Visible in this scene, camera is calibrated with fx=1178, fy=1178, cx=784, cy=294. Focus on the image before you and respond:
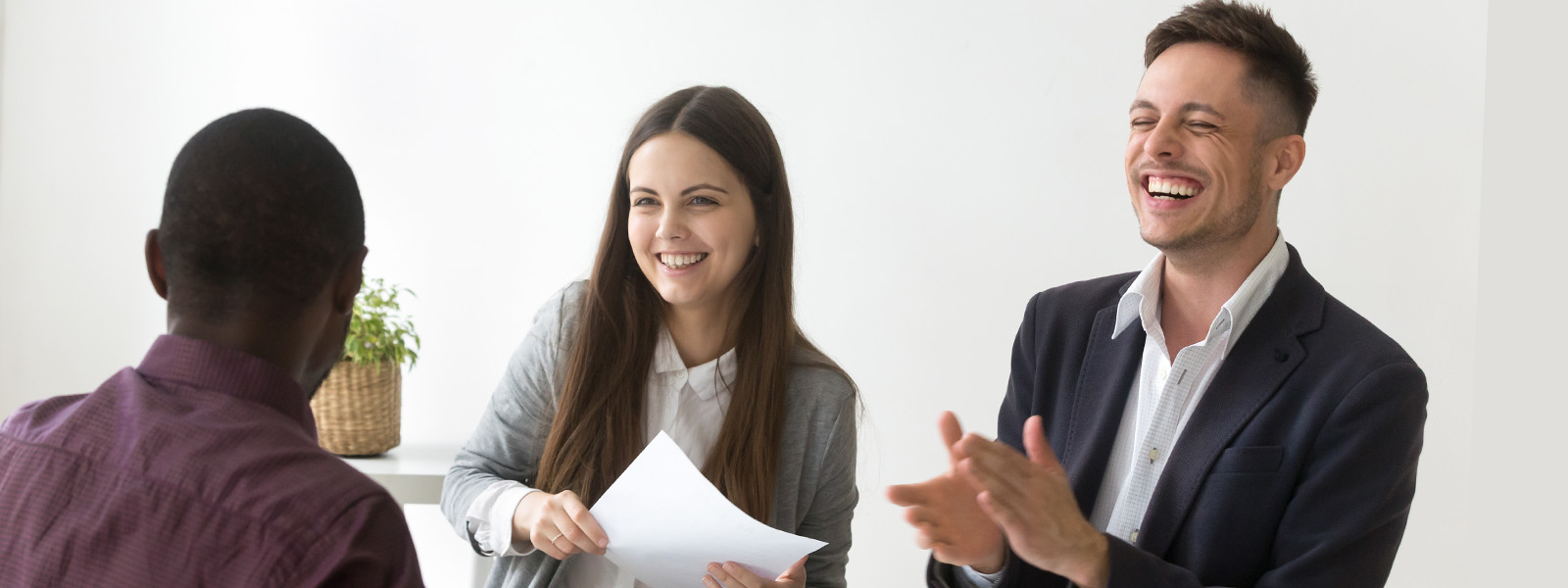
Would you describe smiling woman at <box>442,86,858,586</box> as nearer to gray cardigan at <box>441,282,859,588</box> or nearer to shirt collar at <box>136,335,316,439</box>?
gray cardigan at <box>441,282,859,588</box>

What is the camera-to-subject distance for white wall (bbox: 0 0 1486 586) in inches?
102

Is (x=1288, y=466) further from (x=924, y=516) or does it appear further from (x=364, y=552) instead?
(x=364, y=552)

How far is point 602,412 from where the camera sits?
182 cm

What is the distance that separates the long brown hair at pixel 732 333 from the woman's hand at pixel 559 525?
0.12 metres

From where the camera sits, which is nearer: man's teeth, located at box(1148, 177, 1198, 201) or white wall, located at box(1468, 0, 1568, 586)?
man's teeth, located at box(1148, 177, 1198, 201)

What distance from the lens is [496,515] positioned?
1.70m

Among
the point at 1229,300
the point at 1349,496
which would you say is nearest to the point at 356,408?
the point at 1229,300

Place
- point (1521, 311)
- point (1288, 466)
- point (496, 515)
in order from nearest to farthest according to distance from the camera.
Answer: point (1288, 466) → point (496, 515) → point (1521, 311)

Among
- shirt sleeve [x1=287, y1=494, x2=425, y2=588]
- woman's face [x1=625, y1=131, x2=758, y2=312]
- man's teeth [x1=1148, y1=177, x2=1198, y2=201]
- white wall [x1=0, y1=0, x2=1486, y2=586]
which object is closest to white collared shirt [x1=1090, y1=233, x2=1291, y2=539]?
man's teeth [x1=1148, y1=177, x2=1198, y2=201]

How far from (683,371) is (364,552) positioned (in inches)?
42.5

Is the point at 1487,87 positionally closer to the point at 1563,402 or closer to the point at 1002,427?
the point at 1563,402

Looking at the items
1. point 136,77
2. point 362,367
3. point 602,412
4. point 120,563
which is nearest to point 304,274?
point 120,563

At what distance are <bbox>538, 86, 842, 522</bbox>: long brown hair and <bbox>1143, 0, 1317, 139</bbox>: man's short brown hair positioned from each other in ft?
2.08

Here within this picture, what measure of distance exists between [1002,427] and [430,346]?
2.03 meters
